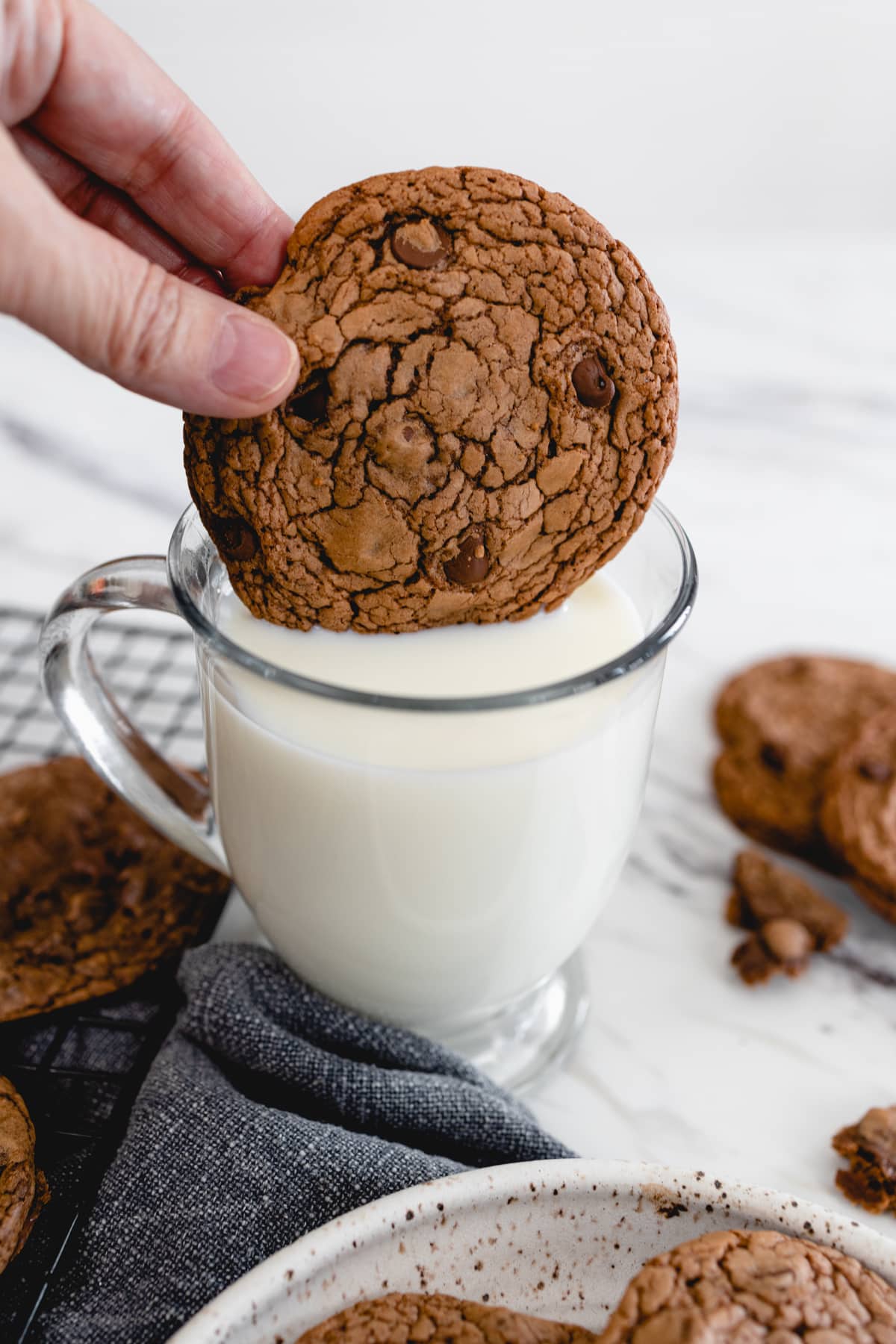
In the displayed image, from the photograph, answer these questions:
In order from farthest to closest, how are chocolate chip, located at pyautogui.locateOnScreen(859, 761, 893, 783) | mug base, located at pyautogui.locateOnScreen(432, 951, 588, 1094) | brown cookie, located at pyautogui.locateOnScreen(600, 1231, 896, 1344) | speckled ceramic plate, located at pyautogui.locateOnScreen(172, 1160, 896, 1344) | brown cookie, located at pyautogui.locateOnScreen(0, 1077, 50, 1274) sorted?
1. chocolate chip, located at pyautogui.locateOnScreen(859, 761, 893, 783)
2. mug base, located at pyautogui.locateOnScreen(432, 951, 588, 1094)
3. brown cookie, located at pyautogui.locateOnScreen(0, 1077, 50, 1274)
4. speckled ceramic plate, located at pyautogui.locateOnScreen(172, 1160, 896, 1344)
5. brown cookie, located at pyautogui.locateOnScreen(600, 1231, 896, 1344)

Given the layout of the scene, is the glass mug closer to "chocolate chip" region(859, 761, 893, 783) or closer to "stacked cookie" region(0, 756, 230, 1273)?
"stacked cookie" region(0, 756, 230, 1273)

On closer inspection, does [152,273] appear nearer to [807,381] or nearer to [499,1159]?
[499,1159]

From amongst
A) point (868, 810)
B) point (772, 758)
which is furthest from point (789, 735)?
point (868, 810)

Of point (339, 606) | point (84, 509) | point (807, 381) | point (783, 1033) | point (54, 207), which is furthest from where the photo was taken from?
point (807, 381)

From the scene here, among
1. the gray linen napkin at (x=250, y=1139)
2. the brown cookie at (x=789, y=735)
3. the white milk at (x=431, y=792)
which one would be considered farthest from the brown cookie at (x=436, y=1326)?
the brown cookie at (x=789, y=735)

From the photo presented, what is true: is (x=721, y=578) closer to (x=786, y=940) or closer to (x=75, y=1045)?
(x=786, y=940)

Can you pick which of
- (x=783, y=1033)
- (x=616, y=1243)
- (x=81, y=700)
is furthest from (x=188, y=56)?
(x=616, y=1243)

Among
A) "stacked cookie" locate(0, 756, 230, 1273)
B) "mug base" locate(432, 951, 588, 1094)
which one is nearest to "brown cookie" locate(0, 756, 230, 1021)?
"stacked cookie" locate(0, 756, 230, 1273)
